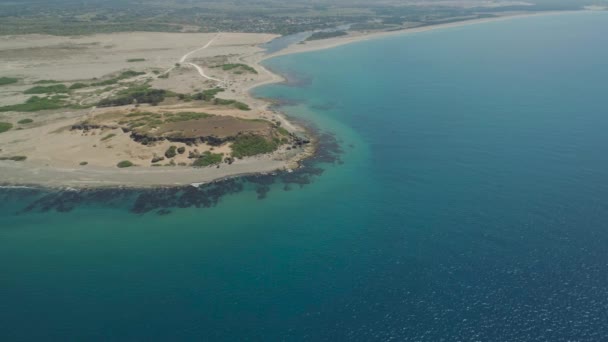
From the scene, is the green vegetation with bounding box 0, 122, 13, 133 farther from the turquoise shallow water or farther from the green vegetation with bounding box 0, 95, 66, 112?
the turquoise shallow water

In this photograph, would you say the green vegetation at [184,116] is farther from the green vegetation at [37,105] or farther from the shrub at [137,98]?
the green vegetation at [37,105]

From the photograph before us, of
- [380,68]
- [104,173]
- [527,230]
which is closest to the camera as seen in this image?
[527,230]

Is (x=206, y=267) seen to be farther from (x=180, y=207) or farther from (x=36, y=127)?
(x=36, y=127)

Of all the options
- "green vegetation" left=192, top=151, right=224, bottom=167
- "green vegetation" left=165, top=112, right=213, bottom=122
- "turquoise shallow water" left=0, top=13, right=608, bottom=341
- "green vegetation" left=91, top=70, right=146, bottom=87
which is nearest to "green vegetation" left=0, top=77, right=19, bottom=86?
"green vegetation" left=91, top=70, right=146, bottom=87

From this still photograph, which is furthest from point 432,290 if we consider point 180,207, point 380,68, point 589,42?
point 589,42

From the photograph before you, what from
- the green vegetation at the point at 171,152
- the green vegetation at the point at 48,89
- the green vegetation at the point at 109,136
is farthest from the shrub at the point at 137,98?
the green vegetation at the point at 171,152

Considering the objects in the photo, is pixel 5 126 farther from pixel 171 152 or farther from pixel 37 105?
pixel 171 152
